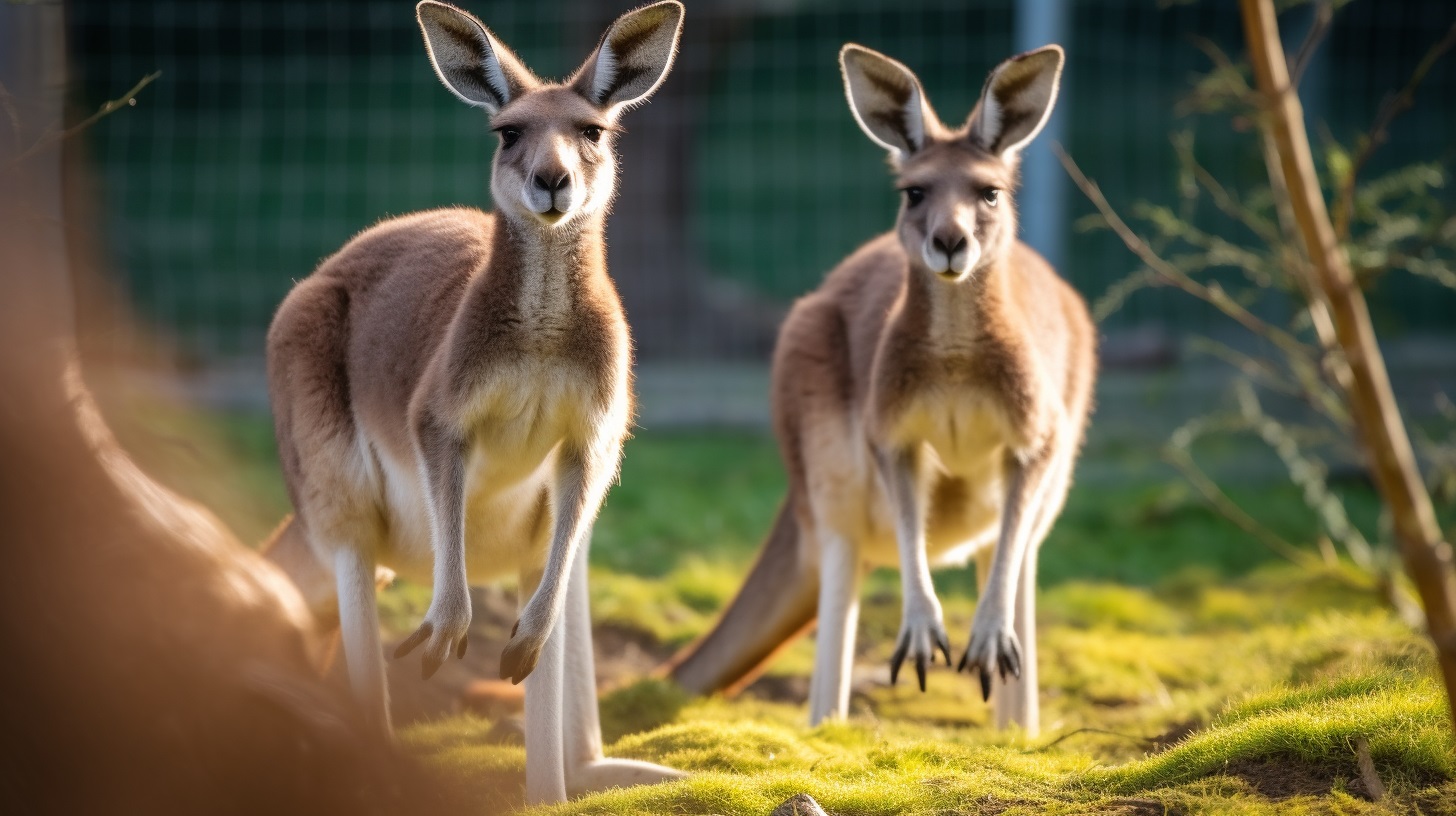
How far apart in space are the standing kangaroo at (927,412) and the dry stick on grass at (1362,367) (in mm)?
1425

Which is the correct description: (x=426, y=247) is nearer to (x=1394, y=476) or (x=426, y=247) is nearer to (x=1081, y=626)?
(x=1394, y=476)

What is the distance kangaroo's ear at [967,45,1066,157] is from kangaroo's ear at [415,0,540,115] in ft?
4.67

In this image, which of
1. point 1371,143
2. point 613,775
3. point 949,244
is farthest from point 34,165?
point 1371,143

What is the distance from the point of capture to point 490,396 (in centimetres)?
324

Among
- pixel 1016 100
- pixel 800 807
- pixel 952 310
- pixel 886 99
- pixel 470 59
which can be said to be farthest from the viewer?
pixel 886 99

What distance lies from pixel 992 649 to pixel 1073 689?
161 cm

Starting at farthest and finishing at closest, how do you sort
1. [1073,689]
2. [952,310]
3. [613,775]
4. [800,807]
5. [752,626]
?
[1073,689] < [752,626] < [952,310] < [613,775] < [800,807]

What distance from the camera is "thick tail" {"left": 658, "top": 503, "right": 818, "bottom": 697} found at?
195 inches

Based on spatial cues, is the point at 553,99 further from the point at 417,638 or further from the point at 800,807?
the point at 800,807

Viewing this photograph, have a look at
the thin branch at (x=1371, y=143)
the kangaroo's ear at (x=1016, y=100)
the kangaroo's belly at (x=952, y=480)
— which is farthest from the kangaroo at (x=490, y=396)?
the thin branch at (x=1371, y=143)

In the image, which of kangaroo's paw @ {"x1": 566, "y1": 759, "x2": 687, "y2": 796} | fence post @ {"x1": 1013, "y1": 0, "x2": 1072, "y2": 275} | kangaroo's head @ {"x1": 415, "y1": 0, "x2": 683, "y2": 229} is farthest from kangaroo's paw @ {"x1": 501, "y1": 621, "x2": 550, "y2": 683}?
fence post @ {"x1": 1013, "y1": 0, "x2": 1072, "y2": 275}

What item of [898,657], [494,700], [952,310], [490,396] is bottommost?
[494,700]

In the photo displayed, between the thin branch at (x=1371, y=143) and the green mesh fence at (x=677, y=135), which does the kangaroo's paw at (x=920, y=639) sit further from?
the green mesh fence at (x=677, y=135)

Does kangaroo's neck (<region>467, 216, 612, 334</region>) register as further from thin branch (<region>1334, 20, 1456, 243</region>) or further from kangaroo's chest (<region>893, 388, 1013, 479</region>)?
thin branch (<region>1334, 20, 1456, 243</region>)
